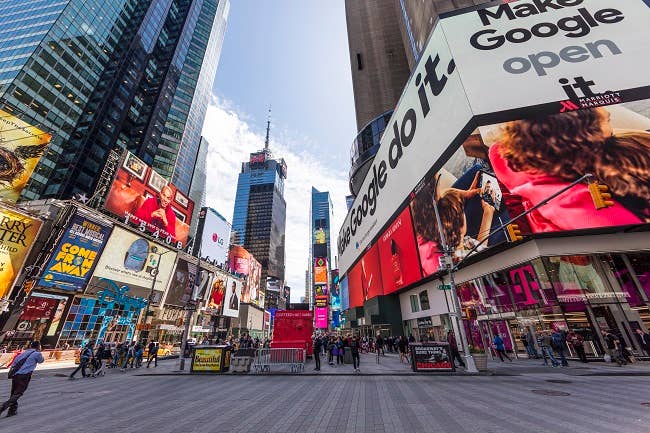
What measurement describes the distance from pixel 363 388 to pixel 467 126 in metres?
18.9

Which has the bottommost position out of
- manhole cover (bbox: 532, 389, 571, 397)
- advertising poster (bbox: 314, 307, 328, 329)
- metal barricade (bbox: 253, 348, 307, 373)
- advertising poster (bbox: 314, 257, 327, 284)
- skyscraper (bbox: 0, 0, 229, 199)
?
manhole cover (bbox: 532, 389, 571, 397)

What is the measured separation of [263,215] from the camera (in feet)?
513

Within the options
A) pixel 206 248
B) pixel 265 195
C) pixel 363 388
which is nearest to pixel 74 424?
pixel 363 388

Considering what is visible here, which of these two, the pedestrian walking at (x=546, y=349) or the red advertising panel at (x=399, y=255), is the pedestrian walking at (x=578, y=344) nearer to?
the pedestrian walking at (x=546, y=349)

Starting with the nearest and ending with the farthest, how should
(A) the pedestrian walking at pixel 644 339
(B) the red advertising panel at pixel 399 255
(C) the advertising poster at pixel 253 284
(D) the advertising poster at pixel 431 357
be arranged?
1. (A) the pedestrian walking at pixel 644 339
2. (D) the advertising poster at pixel 431 357
3. (B) the red advertising panel at pixel 399 255
4. (C) the advertising poster at pixel 253 284

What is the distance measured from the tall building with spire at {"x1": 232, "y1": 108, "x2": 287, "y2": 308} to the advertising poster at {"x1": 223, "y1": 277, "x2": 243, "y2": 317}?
229 ft

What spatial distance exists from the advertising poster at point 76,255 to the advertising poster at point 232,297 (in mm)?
32565

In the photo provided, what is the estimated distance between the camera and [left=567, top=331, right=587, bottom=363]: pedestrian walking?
605 inches

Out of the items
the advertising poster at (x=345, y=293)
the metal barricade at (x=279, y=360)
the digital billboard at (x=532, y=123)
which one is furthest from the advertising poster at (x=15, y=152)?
the advertising poster at (x=345, y=293)

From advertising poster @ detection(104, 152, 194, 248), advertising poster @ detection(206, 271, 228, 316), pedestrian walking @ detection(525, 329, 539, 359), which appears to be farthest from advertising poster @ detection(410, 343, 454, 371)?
advertising poster @ detection(206, 271, 228, 316)

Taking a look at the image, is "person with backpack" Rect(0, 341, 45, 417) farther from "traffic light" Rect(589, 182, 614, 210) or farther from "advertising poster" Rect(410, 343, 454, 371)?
"traffic light" Rect(589, 182, 614, 210)

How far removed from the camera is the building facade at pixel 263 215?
490 ft

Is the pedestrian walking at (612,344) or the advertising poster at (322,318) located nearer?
the pedestrian walking at (612,344)

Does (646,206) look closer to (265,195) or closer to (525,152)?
(525,152)
